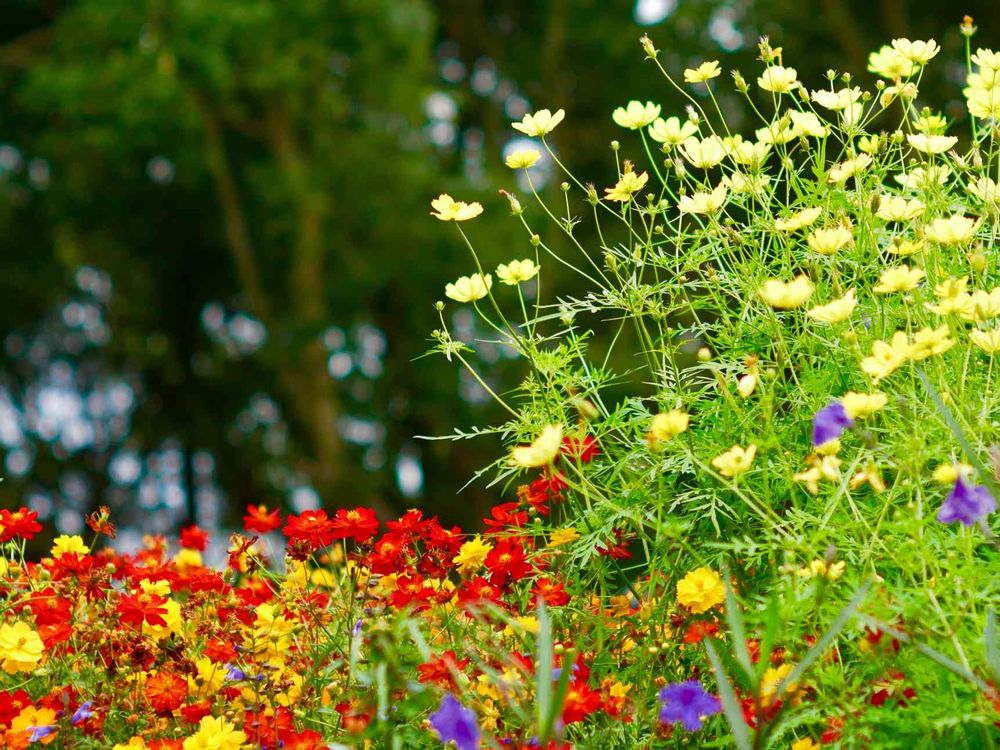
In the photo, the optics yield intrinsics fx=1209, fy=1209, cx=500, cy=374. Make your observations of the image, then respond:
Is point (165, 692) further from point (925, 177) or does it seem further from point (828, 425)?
point (925, 177)

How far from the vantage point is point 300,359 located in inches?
370

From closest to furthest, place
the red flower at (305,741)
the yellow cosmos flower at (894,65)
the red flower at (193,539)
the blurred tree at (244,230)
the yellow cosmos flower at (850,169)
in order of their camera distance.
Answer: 1. the red flower at (305,741)
2. the yellow cosmos flower at (850,169)
3. the yellow cosmos flower at (894,65)
4. the red flower at (193,539)
5. the blurred tree at (244,230)

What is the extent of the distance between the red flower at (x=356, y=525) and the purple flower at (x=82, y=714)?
480mm

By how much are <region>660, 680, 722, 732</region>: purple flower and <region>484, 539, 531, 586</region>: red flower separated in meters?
0.45

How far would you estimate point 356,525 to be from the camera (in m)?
2.09

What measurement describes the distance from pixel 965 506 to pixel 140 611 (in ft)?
4.31

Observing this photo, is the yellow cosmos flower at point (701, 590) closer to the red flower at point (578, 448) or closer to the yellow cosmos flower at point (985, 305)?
the red flower at point (578, 448)

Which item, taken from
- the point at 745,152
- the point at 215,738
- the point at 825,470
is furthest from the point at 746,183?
the point at 215,738

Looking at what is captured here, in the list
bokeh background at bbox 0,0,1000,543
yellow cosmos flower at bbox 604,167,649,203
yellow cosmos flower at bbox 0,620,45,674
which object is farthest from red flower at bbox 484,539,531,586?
bokeh background at bbox 0,0,1000,543

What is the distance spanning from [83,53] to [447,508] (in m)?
4.58

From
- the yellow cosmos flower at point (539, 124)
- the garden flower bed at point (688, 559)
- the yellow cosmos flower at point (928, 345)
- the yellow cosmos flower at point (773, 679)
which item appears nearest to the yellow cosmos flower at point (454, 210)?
the garden flower bed at point (688, 559)

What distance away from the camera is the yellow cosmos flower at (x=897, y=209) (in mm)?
2006

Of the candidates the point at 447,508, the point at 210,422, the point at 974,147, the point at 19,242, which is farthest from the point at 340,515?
the point at 210,422

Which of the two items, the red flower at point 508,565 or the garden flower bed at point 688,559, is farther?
the red flower at point 508,565
